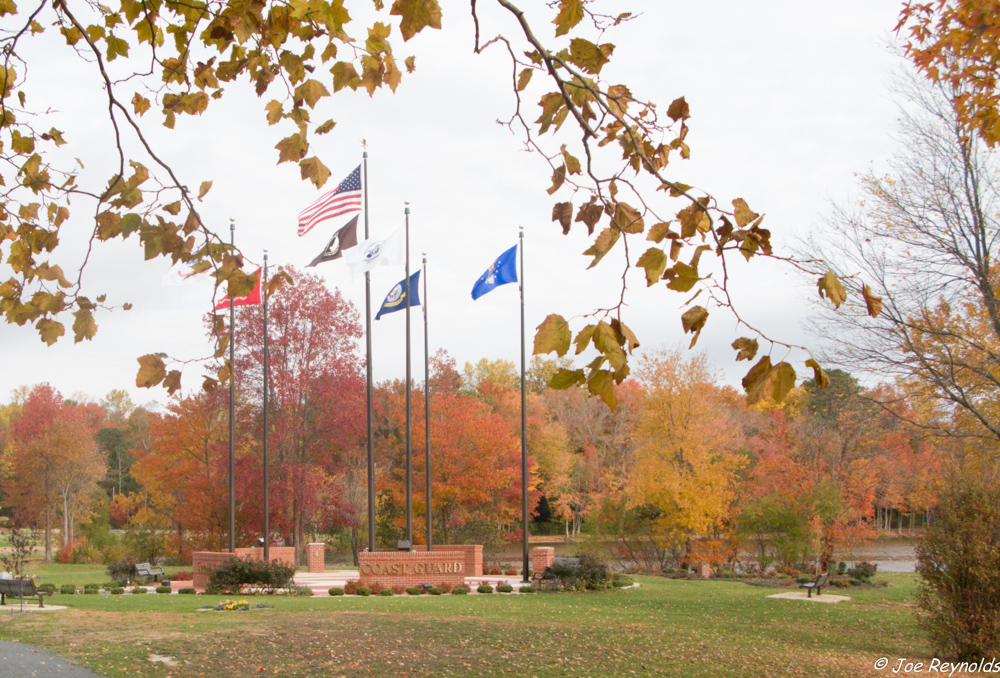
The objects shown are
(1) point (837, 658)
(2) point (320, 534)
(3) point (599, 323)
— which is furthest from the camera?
→ (2) point (320, 534)

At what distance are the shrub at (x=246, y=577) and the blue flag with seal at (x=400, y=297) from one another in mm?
6604

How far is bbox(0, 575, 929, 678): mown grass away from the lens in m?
7.80

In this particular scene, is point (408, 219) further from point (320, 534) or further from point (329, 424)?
point (320, 534)

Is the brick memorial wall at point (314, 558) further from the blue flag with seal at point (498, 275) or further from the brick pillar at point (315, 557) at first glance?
the blue flag with seal at point (498, 275)

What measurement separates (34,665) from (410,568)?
11.0 meters

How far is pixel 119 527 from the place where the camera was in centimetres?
4556

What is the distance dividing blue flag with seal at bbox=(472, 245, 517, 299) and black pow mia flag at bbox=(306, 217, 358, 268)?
3.39 meters

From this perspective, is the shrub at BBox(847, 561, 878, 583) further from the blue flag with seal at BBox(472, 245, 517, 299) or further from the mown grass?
the blue flag with seal at BBox(472, 245, 517, 299)

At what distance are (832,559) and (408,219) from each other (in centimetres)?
1687

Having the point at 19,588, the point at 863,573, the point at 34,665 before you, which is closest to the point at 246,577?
the point at 19,588

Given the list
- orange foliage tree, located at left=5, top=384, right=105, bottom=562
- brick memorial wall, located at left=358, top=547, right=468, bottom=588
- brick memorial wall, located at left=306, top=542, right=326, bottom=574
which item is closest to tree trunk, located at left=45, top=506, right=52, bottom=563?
orange foliage tree, located at left=5, top=384, right=105, bottom=562

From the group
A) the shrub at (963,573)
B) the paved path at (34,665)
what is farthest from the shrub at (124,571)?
the shrub at (963,573)

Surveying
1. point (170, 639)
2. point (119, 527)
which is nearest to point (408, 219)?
point (170, 639)

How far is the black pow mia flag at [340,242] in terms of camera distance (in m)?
17.5
